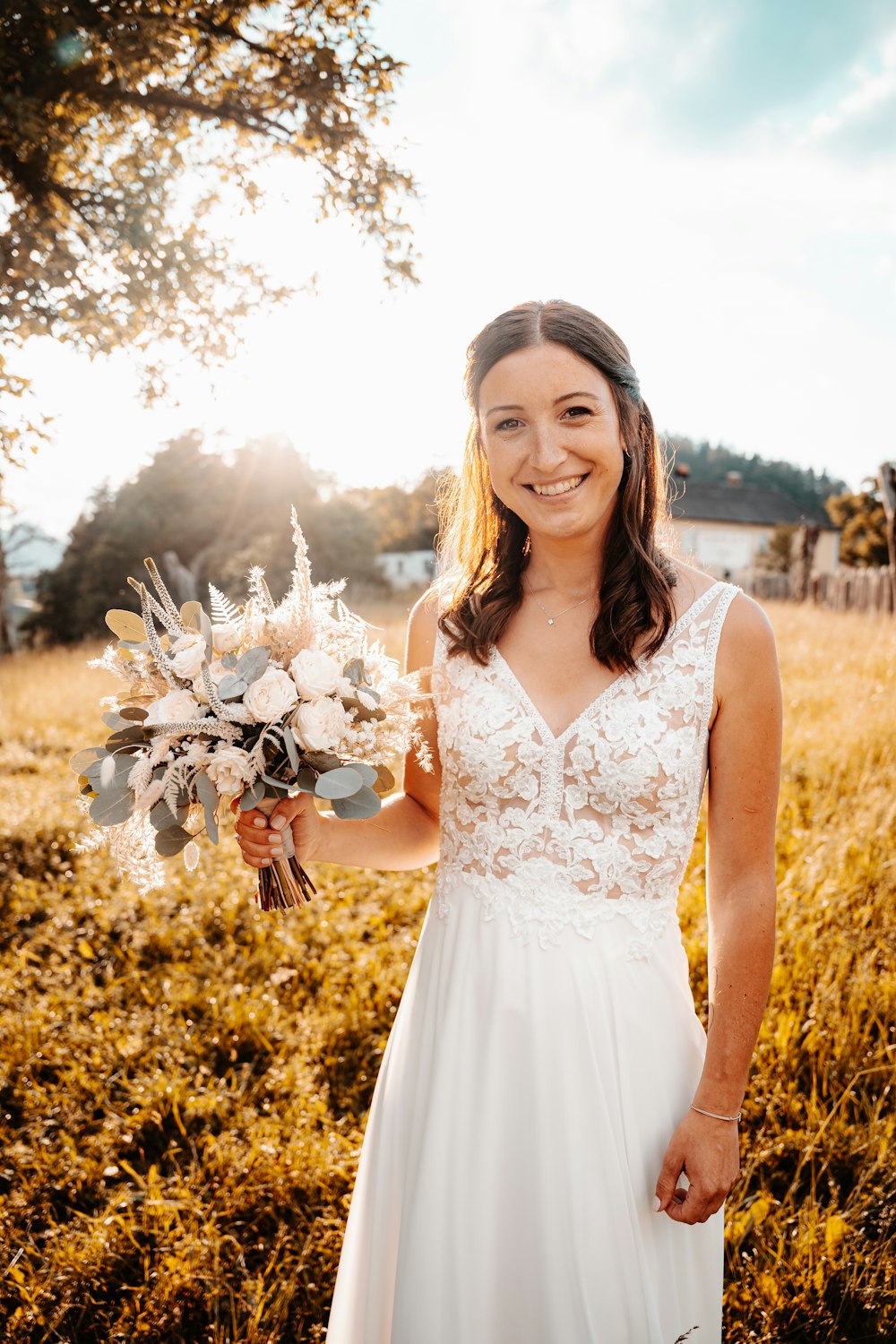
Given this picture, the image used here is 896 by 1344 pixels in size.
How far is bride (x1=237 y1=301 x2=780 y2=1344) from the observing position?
5.89 ft

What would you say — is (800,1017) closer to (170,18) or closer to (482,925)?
(482,925)

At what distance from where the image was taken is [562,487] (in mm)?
2004

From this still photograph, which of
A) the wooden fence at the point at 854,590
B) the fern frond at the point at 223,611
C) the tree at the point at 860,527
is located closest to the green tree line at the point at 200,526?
the wooden fence at the point at 854,590

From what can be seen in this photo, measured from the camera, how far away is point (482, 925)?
78.0 inches

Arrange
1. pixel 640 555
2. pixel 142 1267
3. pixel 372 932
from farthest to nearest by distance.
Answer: pixel 372 932
pixel 142 1267
pixel 640 555

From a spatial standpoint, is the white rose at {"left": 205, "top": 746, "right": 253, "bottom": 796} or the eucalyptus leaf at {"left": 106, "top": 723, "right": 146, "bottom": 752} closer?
the white rose at {"left": 205, "top": 746, "right": 253, "bottom": 796}

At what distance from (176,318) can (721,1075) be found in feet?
16.7

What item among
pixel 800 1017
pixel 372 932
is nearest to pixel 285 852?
pixel 800 1017

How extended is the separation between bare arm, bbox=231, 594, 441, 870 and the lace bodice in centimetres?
27

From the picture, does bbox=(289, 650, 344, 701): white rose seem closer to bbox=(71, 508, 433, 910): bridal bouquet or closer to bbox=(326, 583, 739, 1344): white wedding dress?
bbox=(71, 508, 433, 910): bridal bouquet

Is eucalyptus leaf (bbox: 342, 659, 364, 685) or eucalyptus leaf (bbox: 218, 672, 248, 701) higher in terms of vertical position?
eucalyptus leaf (bbox: 342, 659, 364, 685)

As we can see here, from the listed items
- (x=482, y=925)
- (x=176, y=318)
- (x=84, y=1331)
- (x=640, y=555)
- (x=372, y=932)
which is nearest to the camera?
(x=482, y=925)

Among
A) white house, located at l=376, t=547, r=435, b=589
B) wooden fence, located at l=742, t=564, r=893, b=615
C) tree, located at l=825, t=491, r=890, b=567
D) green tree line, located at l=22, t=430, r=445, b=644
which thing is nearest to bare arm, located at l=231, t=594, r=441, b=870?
wooden fence, located at l=742, t=564, r=893, b=615

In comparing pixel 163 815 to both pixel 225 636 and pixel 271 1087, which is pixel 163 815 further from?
pixel 271 1087
